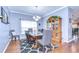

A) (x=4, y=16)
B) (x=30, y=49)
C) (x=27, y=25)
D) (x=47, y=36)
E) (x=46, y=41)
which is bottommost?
(x=30, y=49)

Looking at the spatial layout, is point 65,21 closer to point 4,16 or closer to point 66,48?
point 66,48

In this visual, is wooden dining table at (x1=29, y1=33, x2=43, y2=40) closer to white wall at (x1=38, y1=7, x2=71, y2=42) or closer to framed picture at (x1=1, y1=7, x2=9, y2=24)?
white wall at (x1=38, y1=7, x2=71, y2=42)

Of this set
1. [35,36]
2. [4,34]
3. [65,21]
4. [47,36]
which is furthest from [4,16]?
[65,21]

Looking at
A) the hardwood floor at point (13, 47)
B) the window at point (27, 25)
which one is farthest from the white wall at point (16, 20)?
the hardwood floor at point (13, 47)

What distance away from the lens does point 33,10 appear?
81.7 inches

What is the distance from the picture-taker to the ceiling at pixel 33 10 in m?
2.04

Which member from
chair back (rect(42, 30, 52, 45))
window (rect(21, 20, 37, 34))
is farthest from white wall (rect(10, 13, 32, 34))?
chair back (rect(42, 30, 52, 45))

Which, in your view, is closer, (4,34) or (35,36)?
(4,34)

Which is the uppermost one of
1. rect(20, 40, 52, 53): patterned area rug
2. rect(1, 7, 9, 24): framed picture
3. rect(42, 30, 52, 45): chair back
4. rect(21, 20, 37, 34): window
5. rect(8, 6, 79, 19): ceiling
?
rect(8, 6, 79, 19): ceiling

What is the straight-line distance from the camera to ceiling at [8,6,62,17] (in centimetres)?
204

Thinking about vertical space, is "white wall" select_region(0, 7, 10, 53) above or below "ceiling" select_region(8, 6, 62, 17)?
below

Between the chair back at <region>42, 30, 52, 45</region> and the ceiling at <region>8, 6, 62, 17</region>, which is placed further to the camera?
the chair back at <region>42, 30, 52, 45</region>

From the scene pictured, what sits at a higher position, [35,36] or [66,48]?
[35,36]
